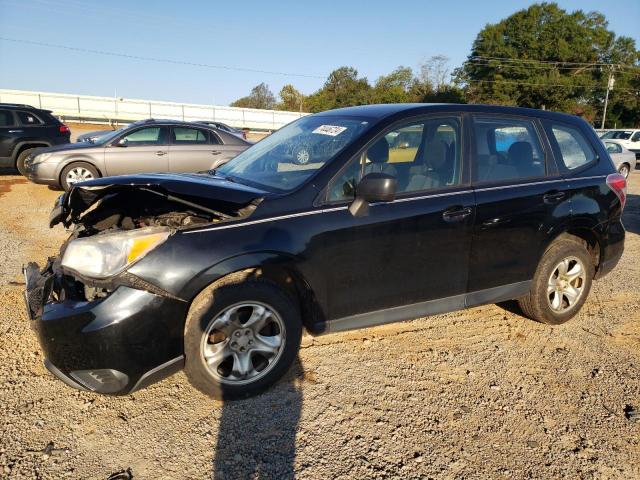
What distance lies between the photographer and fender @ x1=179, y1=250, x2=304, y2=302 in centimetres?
260

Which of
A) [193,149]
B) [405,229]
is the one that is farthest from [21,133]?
[405,229]

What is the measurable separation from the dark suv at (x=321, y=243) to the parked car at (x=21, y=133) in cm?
1021

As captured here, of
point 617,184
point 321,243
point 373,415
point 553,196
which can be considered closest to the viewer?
point 373,415

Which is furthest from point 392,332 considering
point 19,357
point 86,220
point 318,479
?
point 19,357

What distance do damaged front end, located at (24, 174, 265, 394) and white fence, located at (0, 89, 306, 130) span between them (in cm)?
3456

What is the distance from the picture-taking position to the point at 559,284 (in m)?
4.04

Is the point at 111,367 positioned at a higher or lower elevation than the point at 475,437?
higher

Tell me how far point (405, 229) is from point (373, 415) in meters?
1.21

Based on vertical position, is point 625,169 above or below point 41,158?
below

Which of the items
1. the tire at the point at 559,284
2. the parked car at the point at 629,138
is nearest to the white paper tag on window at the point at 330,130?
the tire at the point at 559,284

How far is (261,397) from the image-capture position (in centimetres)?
293

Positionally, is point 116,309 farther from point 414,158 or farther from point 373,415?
point 414,158

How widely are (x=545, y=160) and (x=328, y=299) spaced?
227 centimetres

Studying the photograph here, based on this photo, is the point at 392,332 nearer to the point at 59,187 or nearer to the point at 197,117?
the point at 59,187
